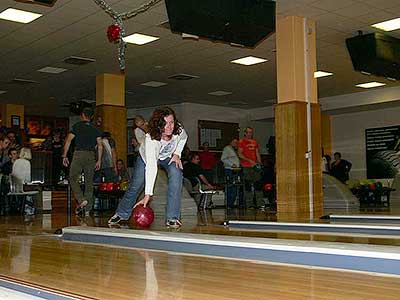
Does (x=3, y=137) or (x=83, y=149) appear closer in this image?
(x=83, y=149)

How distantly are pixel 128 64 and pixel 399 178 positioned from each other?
6.67 m

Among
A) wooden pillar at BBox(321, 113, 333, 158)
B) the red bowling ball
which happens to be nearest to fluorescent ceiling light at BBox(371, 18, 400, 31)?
the red bowling ball

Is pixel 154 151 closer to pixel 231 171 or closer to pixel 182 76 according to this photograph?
pixel 231 171

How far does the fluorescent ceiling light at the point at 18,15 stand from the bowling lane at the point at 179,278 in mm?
5325

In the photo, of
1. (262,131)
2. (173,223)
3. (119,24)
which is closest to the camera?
(173,223)

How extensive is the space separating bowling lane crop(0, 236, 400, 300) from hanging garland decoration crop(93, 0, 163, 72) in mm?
3222

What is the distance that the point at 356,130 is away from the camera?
17125 mm

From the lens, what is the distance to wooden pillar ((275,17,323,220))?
8484 mm

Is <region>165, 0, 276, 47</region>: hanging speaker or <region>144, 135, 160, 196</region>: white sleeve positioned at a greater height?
<region>165, 0, 276, 47</region>: hanging speaker

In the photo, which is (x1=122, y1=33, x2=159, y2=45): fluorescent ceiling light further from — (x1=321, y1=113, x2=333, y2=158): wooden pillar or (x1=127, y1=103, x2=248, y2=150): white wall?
(x1=321, y1=113, x2=333, y2=158): wooden pillar

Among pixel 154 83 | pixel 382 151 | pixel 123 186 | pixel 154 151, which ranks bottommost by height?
pixel 123 186

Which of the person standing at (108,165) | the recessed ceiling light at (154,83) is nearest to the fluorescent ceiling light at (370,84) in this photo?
the recessed ceiling light at (154,83)

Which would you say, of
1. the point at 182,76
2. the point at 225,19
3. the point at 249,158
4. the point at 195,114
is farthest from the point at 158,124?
the point at 195,114

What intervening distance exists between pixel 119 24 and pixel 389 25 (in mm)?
4858
